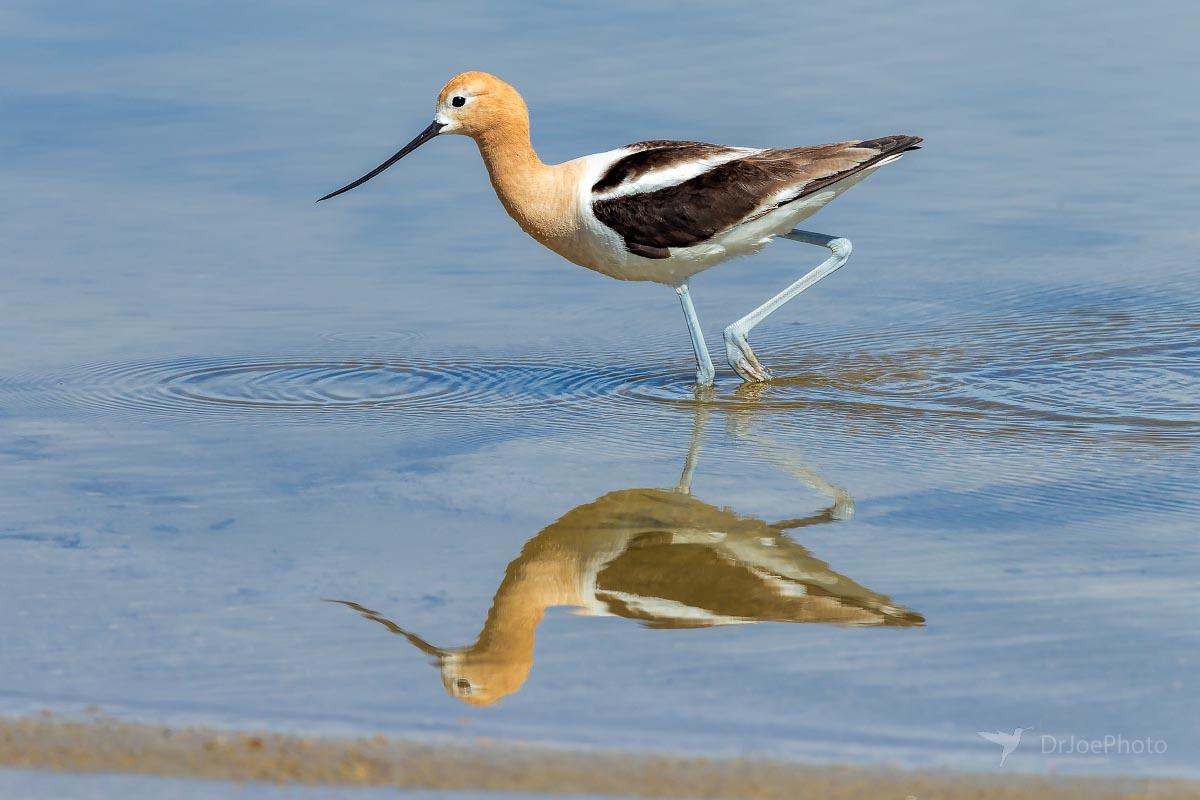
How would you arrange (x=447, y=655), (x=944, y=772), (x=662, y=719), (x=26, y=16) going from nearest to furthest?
(x=944, y=772) < (x=662, y=719) < (x=447, y=655) < (x=26, y=16)

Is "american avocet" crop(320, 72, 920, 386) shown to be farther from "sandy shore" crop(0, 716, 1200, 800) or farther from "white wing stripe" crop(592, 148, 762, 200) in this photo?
"sandy shore" crop(0, 716, 1200, 800)

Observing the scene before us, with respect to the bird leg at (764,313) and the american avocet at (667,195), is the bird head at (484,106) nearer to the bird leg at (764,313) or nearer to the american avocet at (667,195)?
the american avocet at (667,195)

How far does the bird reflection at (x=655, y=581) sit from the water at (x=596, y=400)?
2 cm

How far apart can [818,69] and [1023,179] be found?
6.78ft

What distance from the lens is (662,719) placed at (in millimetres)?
4023

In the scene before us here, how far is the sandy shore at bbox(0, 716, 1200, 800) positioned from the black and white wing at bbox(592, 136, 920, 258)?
362 centimetres

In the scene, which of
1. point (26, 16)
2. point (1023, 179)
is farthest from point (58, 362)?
point (26, 16)

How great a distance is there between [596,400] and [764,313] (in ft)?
3.21

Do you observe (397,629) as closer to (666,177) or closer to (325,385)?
(325,385)

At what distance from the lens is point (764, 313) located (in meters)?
7.50

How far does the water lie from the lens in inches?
169

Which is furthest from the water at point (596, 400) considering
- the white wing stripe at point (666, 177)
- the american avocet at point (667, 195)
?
the white wing stripe at point (666, 177)

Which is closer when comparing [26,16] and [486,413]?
[486,413]

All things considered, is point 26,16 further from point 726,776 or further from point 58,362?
point 726,776
